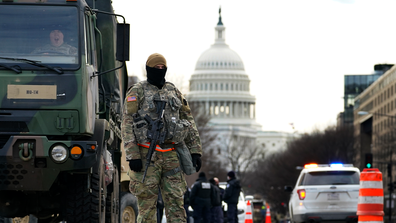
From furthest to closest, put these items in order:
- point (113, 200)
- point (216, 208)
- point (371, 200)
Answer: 1. point (216, 208)
2. point (113, 200)
3. point (371, 200)

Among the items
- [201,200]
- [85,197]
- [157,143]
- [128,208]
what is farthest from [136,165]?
[201,200]

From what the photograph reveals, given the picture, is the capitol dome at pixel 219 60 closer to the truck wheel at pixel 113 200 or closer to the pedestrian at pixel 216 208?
the pedestrian at pixel 216 208

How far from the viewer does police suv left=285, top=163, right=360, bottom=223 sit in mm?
19266

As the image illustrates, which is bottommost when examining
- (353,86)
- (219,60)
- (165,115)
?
(165,115)

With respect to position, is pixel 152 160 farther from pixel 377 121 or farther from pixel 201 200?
pixel 377 121

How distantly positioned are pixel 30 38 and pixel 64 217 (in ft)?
6.44

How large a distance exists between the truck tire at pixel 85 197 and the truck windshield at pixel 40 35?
123cm

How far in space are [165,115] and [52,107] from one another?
1284mm

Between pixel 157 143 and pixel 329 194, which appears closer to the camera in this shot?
pixel 157 143

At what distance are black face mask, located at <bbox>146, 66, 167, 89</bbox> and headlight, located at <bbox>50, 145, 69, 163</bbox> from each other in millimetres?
1149

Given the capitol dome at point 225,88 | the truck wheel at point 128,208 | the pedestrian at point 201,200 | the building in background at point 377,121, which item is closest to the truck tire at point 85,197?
the truck wheel at point 128,208

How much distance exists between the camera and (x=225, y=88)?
183 m

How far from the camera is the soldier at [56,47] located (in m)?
10.0

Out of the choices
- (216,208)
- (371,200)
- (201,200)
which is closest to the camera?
(371,200)
